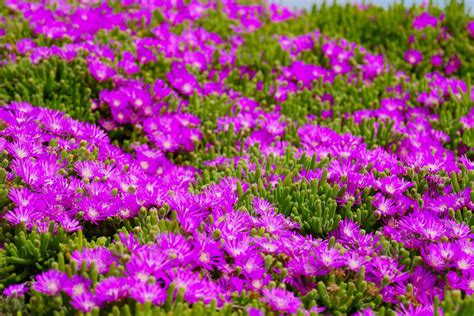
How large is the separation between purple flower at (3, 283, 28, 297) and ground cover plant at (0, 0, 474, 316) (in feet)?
0.04

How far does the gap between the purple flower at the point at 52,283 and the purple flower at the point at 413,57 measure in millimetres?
4908

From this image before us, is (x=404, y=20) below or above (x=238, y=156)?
above

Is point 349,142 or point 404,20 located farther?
point 404,20

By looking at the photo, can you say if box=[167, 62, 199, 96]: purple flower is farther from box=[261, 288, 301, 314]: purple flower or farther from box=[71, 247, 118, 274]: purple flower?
box=[261, 288, 301, 314]: purple flower

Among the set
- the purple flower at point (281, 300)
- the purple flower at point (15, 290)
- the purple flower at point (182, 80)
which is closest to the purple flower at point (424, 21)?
the purple flower at point (182, 80)

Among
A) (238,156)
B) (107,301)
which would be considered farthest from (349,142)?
(107,301)

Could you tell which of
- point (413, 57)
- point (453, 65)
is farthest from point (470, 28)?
point (413, 57)

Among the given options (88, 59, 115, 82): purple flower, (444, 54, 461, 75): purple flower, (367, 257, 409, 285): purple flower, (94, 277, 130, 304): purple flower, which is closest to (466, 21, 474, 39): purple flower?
(444, 54, 461, 75): purple flower

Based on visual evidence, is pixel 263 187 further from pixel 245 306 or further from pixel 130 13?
pixel 130 13

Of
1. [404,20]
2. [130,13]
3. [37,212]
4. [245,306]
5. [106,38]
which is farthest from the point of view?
[404,20]

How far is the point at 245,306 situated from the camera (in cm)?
234

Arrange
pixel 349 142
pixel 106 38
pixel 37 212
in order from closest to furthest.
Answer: pixel 37 212 < pixel 349 142 < pixel 106 38

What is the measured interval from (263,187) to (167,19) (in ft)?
11.9

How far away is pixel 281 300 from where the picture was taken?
2.32 meters
